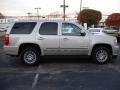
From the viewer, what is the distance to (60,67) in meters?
10.5

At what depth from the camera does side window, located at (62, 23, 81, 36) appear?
10.8 meters

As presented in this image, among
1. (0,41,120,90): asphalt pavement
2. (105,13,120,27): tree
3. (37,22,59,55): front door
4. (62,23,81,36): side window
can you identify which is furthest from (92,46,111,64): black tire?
(105,13,120,27): tree

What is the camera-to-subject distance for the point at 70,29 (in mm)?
10867

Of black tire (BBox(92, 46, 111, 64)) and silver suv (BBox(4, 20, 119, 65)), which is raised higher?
silver suv (BBox(4, 20, 119, 65))

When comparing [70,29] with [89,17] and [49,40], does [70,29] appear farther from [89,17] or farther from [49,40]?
[89,17]

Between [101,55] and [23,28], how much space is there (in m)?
3.34

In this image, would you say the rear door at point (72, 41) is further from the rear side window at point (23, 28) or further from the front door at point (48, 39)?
the rear side window at point (23, 28)

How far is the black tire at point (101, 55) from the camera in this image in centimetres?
1103

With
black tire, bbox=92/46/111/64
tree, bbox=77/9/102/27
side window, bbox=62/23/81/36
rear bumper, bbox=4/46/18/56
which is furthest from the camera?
tree, bbox=77/9/102/27

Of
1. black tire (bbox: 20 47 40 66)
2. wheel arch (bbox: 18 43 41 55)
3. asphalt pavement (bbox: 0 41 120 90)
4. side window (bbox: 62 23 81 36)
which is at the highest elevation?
side window (bbox: 62 23 81 36)

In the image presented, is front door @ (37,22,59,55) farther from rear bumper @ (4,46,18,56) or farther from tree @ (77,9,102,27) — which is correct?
tree @ (77,9,102,27)

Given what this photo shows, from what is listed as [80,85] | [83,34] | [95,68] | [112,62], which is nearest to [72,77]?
[80,85]

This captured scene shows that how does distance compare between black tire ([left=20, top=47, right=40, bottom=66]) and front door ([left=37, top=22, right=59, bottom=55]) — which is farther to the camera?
black tire ([left=20, top=47, right=40, bottom=66])

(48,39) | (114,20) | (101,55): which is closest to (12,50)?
(48,39)
